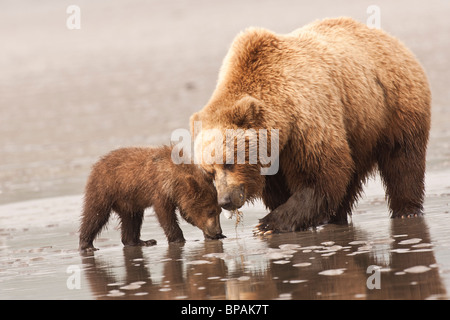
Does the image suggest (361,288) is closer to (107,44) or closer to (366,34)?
(366,34)

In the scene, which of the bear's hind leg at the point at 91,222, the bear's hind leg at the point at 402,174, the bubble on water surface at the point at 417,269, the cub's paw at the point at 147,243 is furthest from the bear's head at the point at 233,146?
the bubble on water surface at the point at 417,269

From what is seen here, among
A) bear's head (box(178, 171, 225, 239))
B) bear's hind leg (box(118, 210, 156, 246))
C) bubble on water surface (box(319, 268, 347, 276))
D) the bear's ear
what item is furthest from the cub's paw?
bubble on water surface (box(319, 268, 347, 276))

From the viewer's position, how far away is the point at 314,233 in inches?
304

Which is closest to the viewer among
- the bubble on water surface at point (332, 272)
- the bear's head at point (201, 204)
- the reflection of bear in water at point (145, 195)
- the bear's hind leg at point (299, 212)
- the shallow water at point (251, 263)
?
the shallow water at point (251, 263)

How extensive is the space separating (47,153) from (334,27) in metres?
8.69

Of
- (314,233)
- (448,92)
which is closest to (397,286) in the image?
(314,233)

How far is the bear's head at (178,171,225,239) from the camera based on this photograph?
8.06 metres

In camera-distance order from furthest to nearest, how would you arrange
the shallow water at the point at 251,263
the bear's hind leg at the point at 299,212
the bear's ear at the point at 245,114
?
the bear's hind leg at the point at 299,212 → the bear's ear at the point at 245,114 → the shallow water at the point at 251,263

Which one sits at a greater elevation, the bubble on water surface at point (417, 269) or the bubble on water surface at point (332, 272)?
the bubble on water surface at point (417, 269)

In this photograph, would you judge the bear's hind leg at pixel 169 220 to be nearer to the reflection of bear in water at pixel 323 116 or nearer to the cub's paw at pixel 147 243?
the cub's paw at pixel 147 243

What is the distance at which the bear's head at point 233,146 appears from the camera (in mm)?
7223

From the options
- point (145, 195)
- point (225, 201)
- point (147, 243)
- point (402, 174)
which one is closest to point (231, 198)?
point (225, 201)

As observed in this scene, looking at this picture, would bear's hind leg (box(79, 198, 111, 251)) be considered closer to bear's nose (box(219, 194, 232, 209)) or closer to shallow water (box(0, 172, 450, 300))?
shallow water (box(0, 172, 450, 300))

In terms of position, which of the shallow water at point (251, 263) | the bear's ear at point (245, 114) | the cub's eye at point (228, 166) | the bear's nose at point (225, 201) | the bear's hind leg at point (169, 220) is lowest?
the shallow water at point (251, 263)
